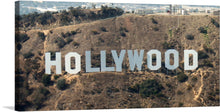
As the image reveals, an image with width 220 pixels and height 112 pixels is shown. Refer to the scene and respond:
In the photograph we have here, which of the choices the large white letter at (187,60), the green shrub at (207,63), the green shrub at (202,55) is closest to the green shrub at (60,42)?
the large white letter at (187,60)

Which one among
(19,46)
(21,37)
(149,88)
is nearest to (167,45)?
(149,88)

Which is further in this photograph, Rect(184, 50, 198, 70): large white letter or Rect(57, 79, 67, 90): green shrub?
Rect(184, 50, 198, 70): large white letter

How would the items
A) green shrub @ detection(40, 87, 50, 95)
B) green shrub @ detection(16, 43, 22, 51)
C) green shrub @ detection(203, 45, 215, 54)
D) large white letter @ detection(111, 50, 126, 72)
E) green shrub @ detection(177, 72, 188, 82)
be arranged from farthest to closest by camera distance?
green shrub @ detection(203, 45, 215, 54) < green shrub @ detection(177, 72, 188, 82) < large white letter @ detection(111, 50, 126, 72) < green shrub @ detection(16, 43, 22, 51) < green shrub @ detection(40, 87, 50, 95)

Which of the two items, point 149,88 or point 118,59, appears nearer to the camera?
point 118,59

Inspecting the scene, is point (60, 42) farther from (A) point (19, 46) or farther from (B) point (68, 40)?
(A) point (19, 46)

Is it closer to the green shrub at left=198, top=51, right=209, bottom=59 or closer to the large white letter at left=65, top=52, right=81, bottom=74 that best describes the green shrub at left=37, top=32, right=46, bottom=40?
the large white letter at left=65, top=52, right=81, bottom=74

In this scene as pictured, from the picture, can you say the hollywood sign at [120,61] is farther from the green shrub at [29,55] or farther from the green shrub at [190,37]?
the green shrub at [190,37]

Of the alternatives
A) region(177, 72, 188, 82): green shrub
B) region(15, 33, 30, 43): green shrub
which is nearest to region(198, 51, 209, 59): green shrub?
region(177, 72, 188, 82): green shrub

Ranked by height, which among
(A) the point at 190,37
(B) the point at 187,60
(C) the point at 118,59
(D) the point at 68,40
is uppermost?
(A) the point at 190,37

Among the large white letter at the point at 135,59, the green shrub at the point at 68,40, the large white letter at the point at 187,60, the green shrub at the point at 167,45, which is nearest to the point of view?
the large white letter at the point at 135,59
